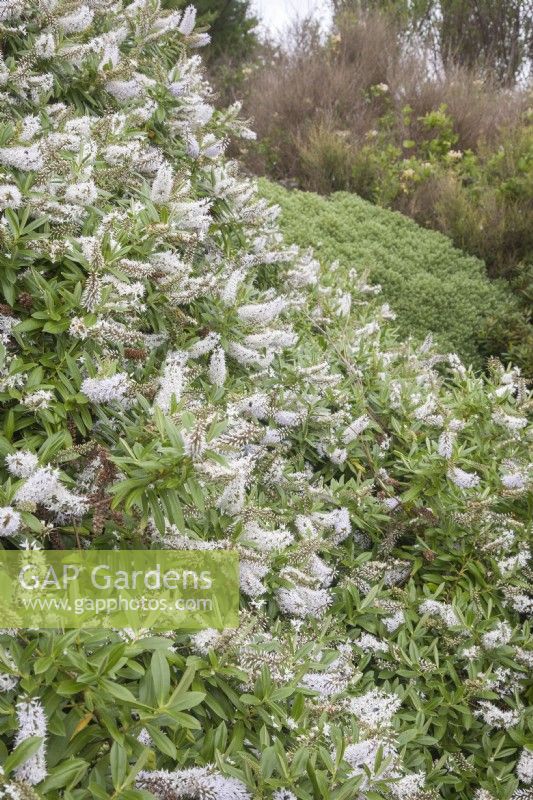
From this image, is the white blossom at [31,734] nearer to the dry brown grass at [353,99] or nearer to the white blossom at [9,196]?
the white blossom at [9,196]

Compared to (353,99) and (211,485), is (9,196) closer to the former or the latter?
(211,485)

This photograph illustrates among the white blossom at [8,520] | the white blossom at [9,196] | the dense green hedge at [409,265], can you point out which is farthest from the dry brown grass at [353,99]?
the white blossom at [8,520]

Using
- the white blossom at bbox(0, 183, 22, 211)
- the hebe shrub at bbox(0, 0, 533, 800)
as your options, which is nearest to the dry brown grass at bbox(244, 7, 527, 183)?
the hebe shrub at bbox(0, 0, 533, 800)

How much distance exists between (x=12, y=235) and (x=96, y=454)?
0.63m

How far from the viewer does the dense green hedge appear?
236 inches

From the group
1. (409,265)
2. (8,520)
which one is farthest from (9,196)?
(409,265)

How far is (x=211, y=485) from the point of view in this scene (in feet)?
5.65

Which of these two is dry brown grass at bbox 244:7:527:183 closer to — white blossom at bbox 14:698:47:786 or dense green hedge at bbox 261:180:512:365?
dense green hedge at bbox 261:180:512:365

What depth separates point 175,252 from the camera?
2.28 metres

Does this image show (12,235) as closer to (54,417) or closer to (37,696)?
(54,417)

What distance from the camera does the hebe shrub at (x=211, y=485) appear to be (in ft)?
4.54

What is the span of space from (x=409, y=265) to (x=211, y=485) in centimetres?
505

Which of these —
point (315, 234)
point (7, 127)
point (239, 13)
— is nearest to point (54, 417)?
point (7, 127)

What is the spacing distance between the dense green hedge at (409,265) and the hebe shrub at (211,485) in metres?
2.85
